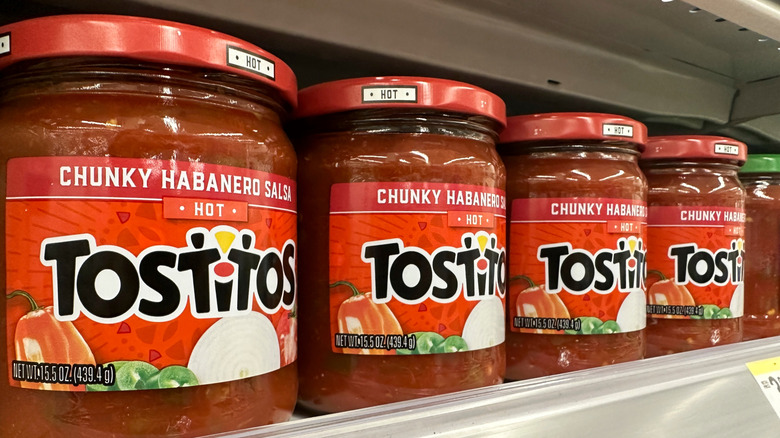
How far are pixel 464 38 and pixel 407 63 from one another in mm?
105

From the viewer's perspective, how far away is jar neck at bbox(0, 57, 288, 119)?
0.55 meters

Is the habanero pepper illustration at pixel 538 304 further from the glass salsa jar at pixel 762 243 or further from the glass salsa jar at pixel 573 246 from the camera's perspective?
the glass salsa jar at pixel 762 243

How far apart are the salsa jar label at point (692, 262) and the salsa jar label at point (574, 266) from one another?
16 centimetres

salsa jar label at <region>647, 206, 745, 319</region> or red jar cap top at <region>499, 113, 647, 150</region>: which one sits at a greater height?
red jar cap top at <region>499, 113, 647, 150</region>

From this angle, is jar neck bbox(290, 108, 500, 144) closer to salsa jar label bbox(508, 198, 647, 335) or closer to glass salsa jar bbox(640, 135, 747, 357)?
salsa jar label bbox(508, 198, 647, 335)

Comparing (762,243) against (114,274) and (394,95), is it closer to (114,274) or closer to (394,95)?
(394,95)

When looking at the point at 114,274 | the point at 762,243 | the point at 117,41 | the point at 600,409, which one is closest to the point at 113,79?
the point at 117,41

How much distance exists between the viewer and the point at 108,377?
52 cm

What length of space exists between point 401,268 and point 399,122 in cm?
17

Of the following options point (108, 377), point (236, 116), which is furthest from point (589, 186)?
point (108, 377)

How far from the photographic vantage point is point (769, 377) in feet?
2.87

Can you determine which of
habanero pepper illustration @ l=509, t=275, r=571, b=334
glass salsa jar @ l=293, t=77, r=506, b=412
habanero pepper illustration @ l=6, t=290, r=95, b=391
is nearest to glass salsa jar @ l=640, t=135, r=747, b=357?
habanero pepper illustration @ l=509, t=275, r=571, b=334

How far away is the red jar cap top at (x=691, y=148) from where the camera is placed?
1.04 m

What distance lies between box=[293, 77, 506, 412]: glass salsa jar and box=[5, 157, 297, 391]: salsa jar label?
17cm
